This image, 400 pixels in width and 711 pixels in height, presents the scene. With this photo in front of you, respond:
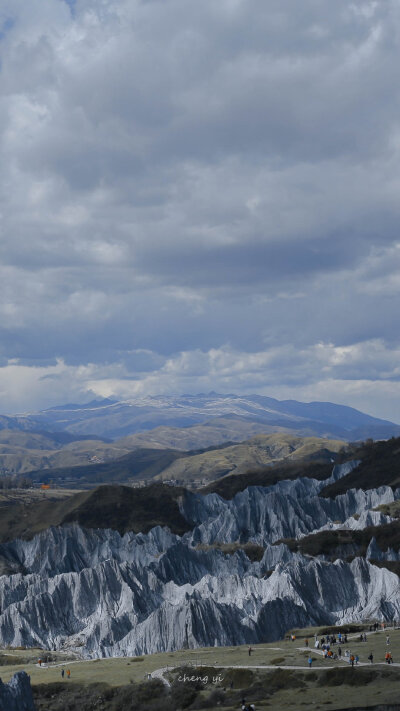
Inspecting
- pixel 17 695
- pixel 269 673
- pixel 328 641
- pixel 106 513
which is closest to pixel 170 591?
pixel 328 641

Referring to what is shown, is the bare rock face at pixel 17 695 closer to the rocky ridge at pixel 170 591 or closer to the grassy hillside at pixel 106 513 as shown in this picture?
the rocky ridge at pixel 170 591

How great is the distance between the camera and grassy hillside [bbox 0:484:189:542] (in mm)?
181000

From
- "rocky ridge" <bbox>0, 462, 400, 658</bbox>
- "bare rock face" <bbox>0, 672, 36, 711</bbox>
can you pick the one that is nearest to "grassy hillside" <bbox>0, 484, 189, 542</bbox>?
"rocky ridge" <bbox>0, 462, 400, 658</bbox>

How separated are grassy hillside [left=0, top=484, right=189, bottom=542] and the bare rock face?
12440cm

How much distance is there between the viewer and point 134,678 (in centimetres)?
7106

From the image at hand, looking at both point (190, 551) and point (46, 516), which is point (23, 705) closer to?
point (190, 551)

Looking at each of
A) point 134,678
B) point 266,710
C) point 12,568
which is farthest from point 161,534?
point 266,710

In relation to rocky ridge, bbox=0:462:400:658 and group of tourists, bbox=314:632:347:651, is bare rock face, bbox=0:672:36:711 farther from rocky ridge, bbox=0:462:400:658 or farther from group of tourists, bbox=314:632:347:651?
rocky ridge, bbox=0:462:400:658

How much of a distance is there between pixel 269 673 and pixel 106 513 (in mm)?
126046

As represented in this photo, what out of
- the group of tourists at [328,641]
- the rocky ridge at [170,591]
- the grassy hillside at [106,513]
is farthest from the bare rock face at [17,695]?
the grassy hillside at [106,513]

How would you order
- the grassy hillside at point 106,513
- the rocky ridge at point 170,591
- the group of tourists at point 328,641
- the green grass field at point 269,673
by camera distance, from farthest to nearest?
the grassy hillside at point 106,513
the rocky ridge at point 170,591
the group of tourists at point 328,641
the green grass field at point 269,673

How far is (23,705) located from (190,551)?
9313 centimetres

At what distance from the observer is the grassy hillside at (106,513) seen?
181m

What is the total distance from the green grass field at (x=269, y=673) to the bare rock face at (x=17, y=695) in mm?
12519
